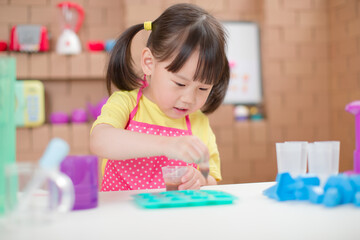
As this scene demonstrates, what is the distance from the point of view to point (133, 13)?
2932 mm

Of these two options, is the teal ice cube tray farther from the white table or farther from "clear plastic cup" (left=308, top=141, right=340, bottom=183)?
"clear plastic cup" (left=308, top=141, right=340, bottom=183)

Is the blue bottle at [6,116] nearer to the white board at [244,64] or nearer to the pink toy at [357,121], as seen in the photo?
the pink toy at [357,121]

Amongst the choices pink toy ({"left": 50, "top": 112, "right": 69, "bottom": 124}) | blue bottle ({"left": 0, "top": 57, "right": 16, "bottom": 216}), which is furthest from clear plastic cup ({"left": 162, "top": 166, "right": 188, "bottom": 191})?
pink toy ({"left": 50, "top": 112, "right": 69, "bottom": 124})

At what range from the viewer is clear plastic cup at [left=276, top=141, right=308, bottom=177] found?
74cm

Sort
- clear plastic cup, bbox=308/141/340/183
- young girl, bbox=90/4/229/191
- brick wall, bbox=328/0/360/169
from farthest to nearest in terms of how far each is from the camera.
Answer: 1. brick wall, bbox=328/0/360/169
2. young girl, bbox=90/4/229/191
3. clear plastic cup, bbox=308/141/340/183

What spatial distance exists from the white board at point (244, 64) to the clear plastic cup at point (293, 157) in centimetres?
235

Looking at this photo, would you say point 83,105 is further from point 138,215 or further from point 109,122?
point 138,215

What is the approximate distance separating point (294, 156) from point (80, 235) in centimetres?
45

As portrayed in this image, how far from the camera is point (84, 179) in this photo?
0.60 metres

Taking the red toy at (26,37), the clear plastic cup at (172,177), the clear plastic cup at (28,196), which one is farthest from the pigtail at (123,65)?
the red toy at (26,37)

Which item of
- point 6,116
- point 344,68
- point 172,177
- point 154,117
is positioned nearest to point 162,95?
point 154,117

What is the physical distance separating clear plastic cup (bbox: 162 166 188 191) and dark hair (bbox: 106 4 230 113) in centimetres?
26

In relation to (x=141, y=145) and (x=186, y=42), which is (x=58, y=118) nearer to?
(x=186, y=42)

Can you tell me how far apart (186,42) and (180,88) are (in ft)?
0.37
